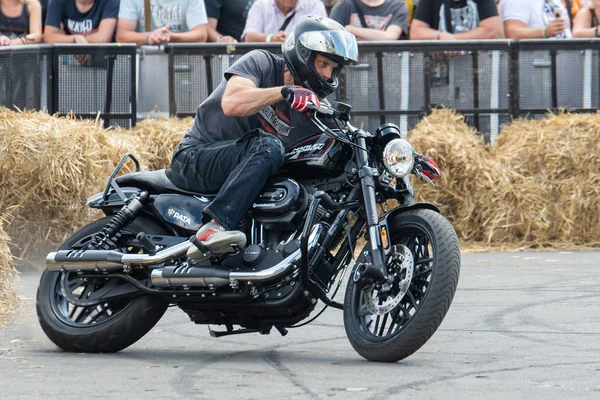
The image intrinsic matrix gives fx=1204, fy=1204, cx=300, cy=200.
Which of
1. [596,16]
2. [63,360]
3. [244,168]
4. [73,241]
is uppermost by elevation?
[596,16]

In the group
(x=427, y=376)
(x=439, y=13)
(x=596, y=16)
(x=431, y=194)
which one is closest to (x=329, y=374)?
(x=427, y=376)

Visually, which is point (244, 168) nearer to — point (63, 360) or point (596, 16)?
point (63, 360)

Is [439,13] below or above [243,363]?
above

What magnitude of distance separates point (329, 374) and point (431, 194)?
576 cm

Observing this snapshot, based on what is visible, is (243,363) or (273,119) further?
(273,119)

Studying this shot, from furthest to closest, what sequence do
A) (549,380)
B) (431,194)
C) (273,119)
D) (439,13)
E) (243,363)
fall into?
(439,13) → (431,194) → (273,119) → (243,363) → (549,380)

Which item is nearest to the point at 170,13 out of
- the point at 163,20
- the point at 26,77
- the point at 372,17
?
the point at 163,20

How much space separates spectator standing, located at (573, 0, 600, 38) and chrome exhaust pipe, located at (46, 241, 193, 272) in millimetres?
7550

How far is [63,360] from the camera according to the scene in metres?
6.07

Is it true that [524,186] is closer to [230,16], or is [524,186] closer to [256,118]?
[230,16]

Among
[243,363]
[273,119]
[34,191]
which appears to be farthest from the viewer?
[34,191]

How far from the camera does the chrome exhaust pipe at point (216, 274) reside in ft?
19.1

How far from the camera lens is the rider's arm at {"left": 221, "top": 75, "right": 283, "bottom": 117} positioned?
5988mm

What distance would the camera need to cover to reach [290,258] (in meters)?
5.85
